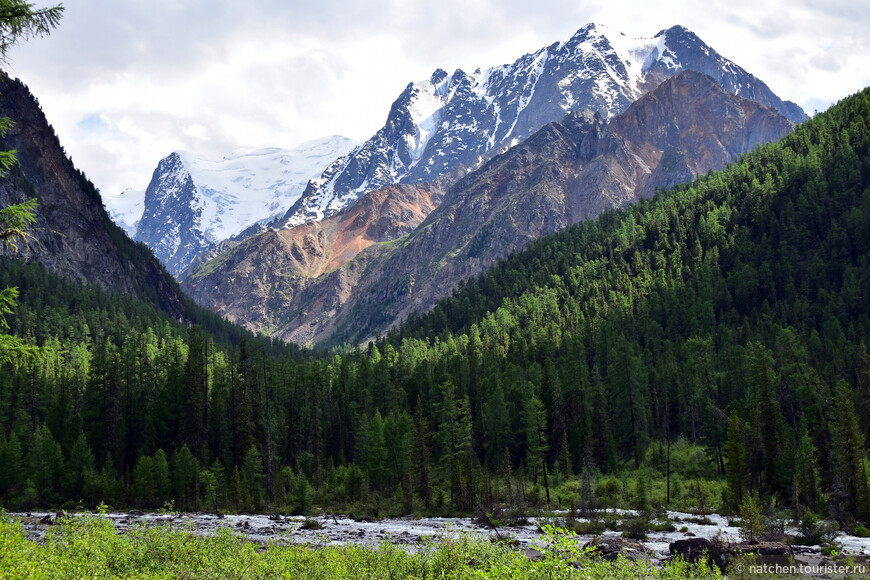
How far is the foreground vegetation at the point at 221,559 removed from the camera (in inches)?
984

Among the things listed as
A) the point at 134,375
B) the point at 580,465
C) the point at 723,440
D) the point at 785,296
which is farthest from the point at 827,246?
the point at 134,375

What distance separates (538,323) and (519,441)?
222ft

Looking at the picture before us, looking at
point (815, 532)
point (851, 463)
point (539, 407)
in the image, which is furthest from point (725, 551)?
point (539, 407)

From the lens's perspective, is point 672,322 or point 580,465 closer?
point 580,465

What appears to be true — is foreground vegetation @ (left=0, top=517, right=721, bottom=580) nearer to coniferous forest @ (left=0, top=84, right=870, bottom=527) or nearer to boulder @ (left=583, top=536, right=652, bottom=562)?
boulder @ (left=583, top=536, right=652, bottom=562)

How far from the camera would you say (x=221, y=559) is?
99.2ft

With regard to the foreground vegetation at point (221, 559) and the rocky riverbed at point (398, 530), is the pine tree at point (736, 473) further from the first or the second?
the foreground vegetation at point (221, 559)

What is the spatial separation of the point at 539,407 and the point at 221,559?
72.6 m

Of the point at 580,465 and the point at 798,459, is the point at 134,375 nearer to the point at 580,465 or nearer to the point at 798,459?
the point at 580,465

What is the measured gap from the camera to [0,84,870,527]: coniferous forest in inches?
3169

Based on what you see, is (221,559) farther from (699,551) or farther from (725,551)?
(725,551)

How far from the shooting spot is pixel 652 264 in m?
189

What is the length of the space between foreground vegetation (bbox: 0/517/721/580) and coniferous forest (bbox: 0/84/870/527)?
2429cm

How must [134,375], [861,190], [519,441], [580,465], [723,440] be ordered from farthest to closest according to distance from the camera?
1. [861,190]
2. [134,375]
3. [519,441]
4. [580,465]
5. [723,440]
